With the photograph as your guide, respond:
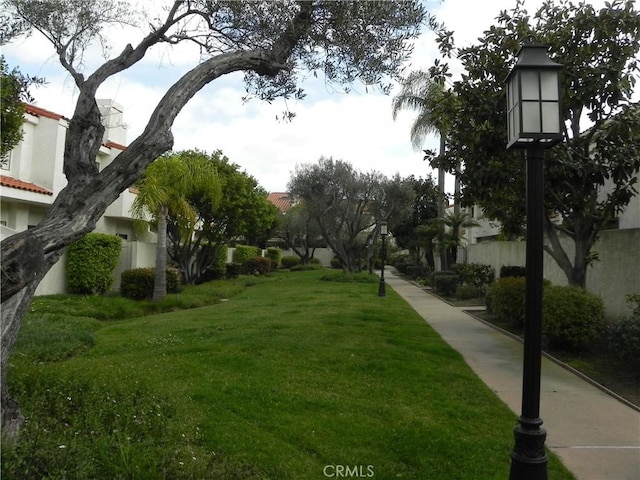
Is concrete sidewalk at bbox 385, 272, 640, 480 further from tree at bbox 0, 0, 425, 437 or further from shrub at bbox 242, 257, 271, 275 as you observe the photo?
shrub at bbox 242, 257, 271, 275

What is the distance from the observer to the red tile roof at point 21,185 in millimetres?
14312

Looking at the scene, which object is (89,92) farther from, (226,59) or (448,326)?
(448,326)

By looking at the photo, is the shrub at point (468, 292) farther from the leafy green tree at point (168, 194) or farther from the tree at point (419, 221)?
the leafy green tree at point (168, 194)

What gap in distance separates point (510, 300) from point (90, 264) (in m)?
12.2

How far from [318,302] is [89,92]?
39.7 ft

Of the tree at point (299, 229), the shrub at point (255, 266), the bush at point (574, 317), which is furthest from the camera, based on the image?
the tree at point (299, 229)

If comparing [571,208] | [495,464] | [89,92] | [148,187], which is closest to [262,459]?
[495,464]

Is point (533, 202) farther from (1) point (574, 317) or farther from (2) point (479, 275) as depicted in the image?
(2) point (479, 275)

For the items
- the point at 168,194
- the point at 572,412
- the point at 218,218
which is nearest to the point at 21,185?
the point at 168,194

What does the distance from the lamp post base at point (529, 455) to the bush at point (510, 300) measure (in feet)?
27.2

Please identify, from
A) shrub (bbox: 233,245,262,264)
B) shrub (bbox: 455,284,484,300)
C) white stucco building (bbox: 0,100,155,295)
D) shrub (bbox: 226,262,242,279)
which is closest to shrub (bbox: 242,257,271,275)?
shrub (bbox: 233,245,262,264)

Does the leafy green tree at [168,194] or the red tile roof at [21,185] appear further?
the leafy green tree at [168,194]

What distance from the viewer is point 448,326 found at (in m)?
13.0

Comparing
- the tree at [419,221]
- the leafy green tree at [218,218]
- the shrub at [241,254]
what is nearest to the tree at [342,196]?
→ the tree at [419,221]
